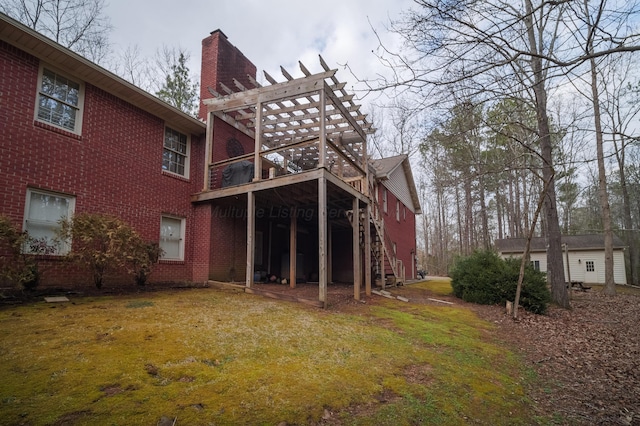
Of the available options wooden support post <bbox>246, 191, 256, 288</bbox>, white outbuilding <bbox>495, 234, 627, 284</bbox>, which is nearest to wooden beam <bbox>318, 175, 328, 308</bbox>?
wooden support post <bbox>246, 191, 256, 288</bbox>

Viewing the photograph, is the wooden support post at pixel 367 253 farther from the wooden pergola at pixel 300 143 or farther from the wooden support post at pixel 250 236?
the wooden support post at pixel 250 236

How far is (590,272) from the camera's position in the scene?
78.9 ft

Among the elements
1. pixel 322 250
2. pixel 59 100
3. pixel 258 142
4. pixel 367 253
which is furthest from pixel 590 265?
pixel 59 100

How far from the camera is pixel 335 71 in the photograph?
813cm

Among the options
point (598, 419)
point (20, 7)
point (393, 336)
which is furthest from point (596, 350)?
point (20, 7)

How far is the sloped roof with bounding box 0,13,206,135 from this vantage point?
6484 mm

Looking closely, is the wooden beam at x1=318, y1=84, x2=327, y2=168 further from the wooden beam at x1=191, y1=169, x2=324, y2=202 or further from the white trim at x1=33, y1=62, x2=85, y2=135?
the white trim at x1=33, y1=62, x2=85, y2=135

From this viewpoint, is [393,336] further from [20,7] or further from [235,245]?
[20,7]

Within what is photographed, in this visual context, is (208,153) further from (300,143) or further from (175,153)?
(300,143)

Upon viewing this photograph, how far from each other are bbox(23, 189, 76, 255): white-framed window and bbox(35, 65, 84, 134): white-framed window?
1.62m

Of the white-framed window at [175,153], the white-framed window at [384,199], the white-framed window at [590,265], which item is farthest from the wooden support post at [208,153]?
the white-framed window at [590,265]

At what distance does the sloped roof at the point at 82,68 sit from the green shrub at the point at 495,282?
10.4 m

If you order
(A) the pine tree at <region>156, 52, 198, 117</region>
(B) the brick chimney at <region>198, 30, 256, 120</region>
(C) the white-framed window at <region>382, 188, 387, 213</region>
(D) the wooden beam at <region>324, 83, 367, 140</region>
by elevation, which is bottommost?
(C) the white-framed window at <region>382, 188, 387, 213</region>

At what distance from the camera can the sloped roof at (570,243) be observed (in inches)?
939
